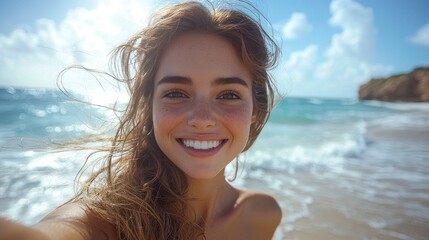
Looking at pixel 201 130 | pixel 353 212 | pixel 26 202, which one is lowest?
pixel 353 212

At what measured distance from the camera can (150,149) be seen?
2.21 metres

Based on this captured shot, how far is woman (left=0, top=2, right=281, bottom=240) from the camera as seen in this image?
6.32 ft

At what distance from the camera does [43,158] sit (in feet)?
23.1

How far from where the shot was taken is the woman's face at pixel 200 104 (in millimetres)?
1931

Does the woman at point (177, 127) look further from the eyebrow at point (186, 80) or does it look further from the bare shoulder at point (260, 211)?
the bare shoulder at point (260, 211)

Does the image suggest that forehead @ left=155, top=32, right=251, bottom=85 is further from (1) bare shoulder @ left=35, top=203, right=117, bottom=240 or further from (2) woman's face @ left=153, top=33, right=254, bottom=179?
(1) bare shoulder @ left=35, top=203, right=117, bottom=240

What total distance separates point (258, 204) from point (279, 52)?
1328 mm

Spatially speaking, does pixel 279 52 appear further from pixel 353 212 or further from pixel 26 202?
pixel 26 202

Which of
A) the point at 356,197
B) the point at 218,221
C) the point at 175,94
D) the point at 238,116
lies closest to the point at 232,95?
the point at 238,116

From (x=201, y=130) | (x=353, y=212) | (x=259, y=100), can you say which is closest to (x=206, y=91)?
(x=201, y=130)

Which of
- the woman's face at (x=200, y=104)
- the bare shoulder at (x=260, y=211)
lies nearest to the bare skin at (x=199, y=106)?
the woman's face at (x=200, y=104)

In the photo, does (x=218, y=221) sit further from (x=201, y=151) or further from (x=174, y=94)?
(x=174, y=94)

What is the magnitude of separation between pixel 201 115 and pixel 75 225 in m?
0.89

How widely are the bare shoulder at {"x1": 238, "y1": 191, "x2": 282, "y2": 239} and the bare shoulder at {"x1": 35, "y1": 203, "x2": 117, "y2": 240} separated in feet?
4.00
